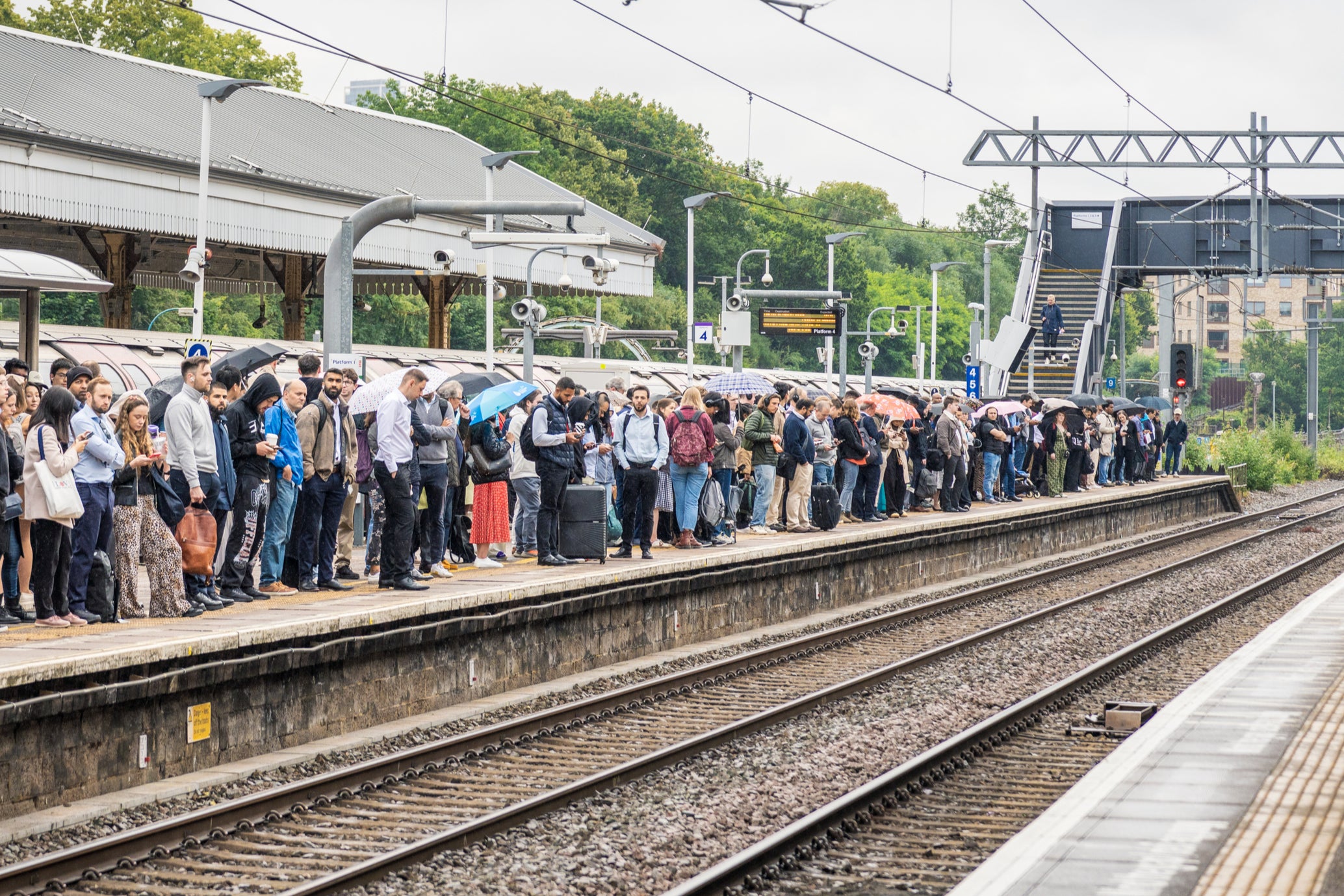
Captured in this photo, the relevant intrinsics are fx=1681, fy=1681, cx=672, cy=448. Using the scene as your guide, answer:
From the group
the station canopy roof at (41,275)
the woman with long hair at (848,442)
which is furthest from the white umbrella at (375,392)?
the woman with long hair at (848,442)

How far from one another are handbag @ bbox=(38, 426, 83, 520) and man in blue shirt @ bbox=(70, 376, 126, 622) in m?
0.24

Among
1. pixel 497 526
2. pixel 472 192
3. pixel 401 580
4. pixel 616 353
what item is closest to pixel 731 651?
pixel 497 526

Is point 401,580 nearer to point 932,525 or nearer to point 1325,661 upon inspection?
point 1325,661

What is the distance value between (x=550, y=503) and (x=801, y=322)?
16614mm

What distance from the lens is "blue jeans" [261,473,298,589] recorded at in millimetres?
12859

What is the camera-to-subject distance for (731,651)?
16.1 m

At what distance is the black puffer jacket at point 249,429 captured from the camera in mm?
12312

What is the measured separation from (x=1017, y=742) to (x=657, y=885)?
14.9ft

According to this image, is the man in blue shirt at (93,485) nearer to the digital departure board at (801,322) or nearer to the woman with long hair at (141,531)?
the woman with long hair at (141,531)

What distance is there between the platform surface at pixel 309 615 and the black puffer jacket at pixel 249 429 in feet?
3.35

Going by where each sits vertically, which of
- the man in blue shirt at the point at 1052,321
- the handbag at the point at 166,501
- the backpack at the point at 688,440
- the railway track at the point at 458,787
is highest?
the man in blue shirt at the point at 1052,321

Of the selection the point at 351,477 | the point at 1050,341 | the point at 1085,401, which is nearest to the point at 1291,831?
the point at 351,477

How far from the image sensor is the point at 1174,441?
43781 mm

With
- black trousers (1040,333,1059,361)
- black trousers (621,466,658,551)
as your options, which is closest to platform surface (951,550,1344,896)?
black trousers (621,466,658,551)
